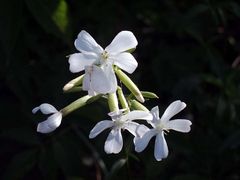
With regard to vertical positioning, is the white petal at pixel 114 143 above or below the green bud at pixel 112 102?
below

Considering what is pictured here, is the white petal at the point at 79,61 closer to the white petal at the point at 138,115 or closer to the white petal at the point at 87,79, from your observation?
the white petal at the point at 87,79

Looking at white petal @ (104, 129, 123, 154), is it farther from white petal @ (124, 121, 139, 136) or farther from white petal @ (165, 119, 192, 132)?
white petal @ (165, 119, 192, 132)

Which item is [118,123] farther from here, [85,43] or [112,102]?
[85,43]

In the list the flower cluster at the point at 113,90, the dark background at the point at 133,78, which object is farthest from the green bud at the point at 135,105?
the dark background at the point at 133,78

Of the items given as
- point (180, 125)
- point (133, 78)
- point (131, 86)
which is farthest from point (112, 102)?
point (133, 78)

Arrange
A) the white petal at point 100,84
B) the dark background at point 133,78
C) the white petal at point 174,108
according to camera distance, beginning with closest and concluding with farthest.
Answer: the white petal at point 100,84 < the white petal at point 174,108 < the dark background at point 133,78

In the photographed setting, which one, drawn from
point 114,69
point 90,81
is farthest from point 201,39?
point 90,81
